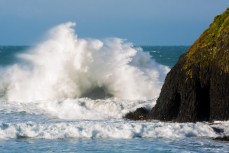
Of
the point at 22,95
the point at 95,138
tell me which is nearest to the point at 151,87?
the point at 22,95

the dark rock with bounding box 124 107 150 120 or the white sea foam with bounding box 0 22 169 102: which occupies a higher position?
the white sea foam with bounding box 0 22 169 102

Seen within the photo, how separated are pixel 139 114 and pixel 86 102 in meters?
4.22

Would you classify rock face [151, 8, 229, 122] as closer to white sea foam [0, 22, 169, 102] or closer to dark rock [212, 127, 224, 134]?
dark rock [212, 127, 224, 134]

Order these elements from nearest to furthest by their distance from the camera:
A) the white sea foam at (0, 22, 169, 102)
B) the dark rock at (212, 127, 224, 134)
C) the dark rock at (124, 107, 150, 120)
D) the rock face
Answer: the dark rock at (212, 127, 224, 134)
the rock face
the dark rock at (124, 107, 150, 120)
the white sea foam at (0, 22, 169, 102)

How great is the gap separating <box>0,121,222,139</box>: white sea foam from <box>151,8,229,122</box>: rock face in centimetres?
105

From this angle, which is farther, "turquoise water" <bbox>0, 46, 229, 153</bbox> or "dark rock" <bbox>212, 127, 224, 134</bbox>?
"dark rock" <bbox>212, 127, 224, 134</bbox>

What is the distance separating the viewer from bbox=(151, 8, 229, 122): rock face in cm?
2225

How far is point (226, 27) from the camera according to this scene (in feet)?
78.7

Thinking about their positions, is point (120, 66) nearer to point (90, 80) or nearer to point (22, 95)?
point (90, 80)

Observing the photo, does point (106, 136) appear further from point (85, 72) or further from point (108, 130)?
point (85, 72)

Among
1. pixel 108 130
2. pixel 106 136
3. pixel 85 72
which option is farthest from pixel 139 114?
pixel 85 72

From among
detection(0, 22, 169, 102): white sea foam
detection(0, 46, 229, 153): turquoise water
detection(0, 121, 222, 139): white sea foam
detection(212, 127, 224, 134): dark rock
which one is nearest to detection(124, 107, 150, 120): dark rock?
detection(0, 46, 229, 153): turquoise water

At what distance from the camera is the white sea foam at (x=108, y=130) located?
20.8 metres

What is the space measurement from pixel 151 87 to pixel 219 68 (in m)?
11.4
